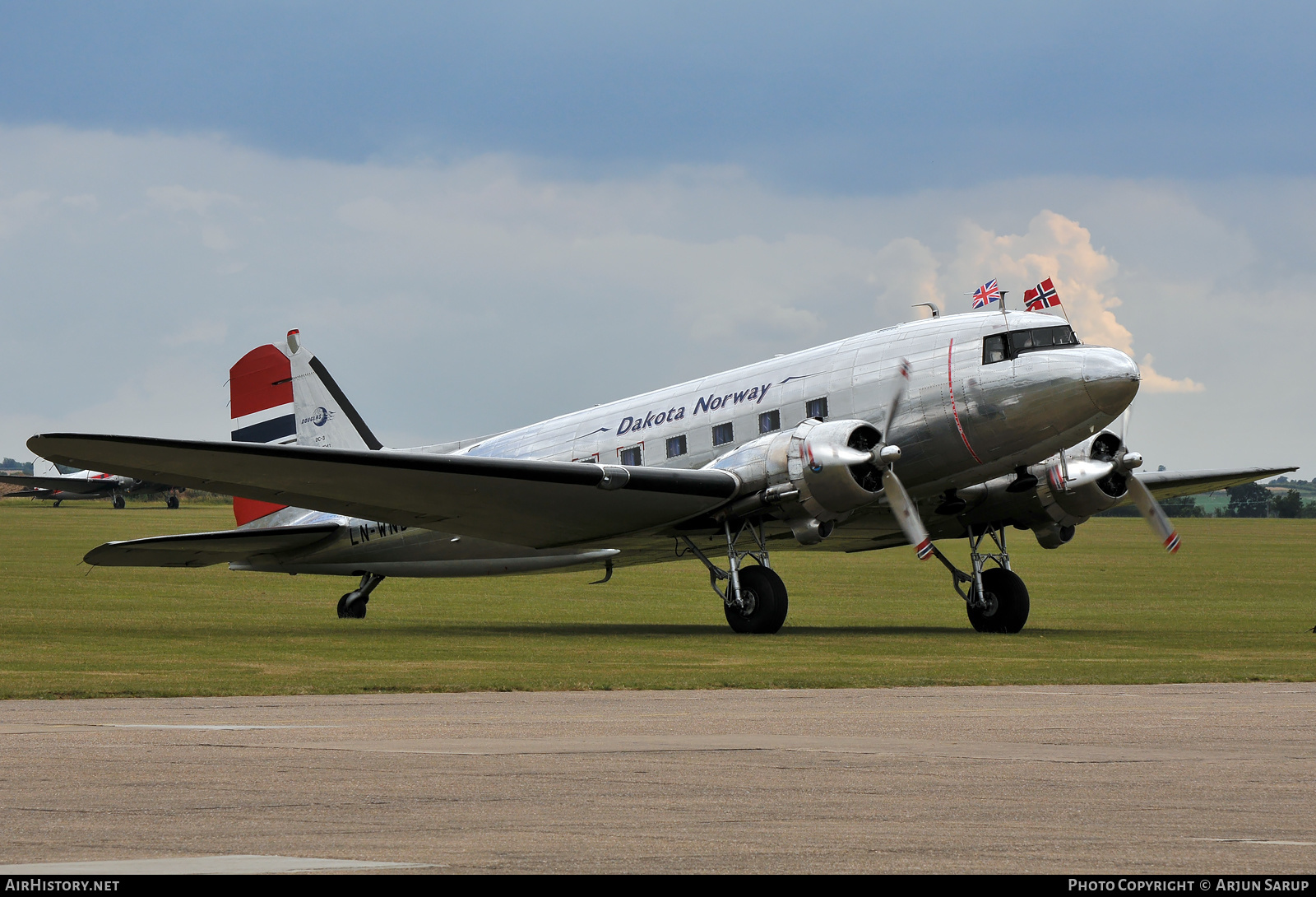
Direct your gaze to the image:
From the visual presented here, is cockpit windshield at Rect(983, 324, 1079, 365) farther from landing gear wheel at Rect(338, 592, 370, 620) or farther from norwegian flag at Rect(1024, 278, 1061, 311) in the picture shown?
landing gear wheel at Rect(338, 592, 370, 620)

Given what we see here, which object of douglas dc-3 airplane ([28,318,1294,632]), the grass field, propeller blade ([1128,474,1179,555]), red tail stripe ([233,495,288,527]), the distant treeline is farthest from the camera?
the distant treeline

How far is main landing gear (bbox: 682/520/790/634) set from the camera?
2483 centimetres

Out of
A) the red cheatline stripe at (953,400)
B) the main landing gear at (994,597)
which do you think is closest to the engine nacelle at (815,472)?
the red cheatline stripe at (953,400)

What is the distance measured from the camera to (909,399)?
2442cm

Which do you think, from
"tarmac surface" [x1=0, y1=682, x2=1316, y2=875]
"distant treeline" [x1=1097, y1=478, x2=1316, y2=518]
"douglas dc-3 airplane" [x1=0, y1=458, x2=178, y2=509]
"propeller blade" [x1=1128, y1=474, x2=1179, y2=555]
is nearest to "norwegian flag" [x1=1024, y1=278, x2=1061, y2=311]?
"propeller blade" [x1=1128, y1=474, x2=1179, y2=555]

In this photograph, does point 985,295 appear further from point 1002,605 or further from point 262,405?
point 262,405

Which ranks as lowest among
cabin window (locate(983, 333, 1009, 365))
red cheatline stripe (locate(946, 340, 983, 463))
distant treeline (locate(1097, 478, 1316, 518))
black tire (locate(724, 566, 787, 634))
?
distant treeline (locate(1097, 478, 1316, 518))

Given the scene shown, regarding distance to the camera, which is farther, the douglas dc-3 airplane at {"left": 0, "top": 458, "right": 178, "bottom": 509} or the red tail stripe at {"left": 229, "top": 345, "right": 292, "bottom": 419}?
the douglas dc-3 airplane at {"left": 0, "top": 458, "right": 178, "bottom": 509}

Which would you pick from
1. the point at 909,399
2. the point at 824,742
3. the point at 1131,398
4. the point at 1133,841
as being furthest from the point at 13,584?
the point at 1133,841

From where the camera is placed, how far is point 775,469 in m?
24.4

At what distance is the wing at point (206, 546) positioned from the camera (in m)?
28.0

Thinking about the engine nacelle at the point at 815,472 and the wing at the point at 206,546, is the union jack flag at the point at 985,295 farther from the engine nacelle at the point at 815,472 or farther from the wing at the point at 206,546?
the wing at the point at 206,546

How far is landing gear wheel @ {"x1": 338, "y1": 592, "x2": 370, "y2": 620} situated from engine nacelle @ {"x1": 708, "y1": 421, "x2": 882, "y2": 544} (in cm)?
1038

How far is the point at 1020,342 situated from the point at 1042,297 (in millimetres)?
1636
